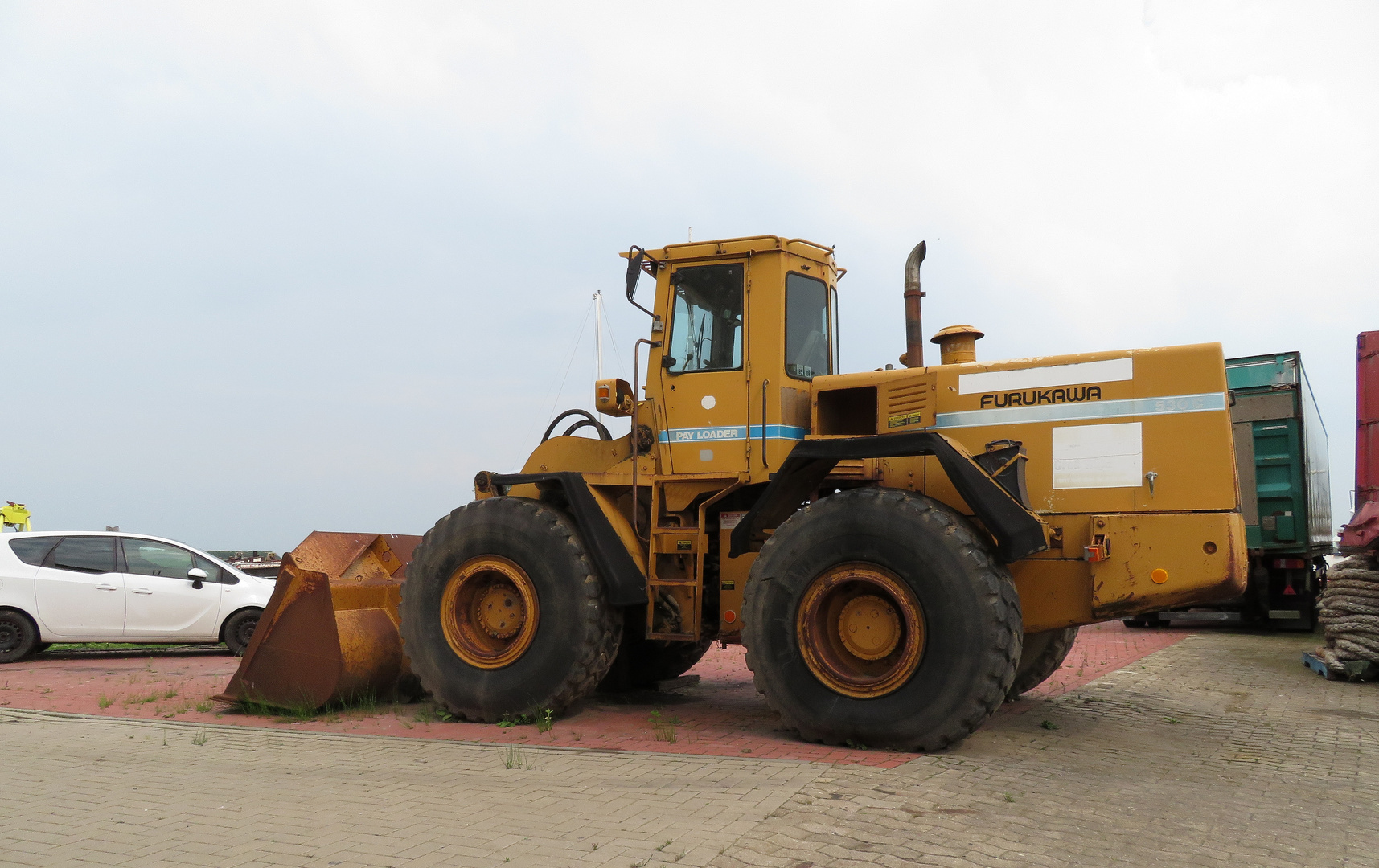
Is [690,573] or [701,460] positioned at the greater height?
[701,460]

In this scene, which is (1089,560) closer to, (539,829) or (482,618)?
(539,829)

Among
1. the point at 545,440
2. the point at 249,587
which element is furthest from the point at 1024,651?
the point at 249,587

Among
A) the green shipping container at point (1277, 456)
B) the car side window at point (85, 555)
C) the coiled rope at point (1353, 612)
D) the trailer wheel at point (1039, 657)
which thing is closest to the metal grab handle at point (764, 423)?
the trailer wheel at point (1039, 657)

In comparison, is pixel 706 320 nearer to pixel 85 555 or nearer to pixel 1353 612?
pixel 1353 612

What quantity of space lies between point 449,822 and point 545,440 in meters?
4.25

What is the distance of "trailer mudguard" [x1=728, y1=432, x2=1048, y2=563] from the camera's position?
20.0 ft

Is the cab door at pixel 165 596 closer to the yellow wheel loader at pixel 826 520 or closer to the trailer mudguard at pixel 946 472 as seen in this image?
the yellow wheel loader at pixel 826 520

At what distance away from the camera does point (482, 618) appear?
788 centimetres

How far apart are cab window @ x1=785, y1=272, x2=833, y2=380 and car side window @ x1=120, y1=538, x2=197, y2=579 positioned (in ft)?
28.4

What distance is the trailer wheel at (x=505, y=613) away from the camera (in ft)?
24.1

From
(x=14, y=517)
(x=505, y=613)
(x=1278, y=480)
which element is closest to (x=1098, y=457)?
(x=505, y=613)

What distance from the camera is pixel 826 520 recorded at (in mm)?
6559

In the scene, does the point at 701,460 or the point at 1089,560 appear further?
the point at 701,460

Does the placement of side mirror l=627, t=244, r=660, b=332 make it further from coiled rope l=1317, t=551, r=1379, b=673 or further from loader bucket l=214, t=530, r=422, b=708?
coiled rope l=1317, t=551, r=1379, b=673
